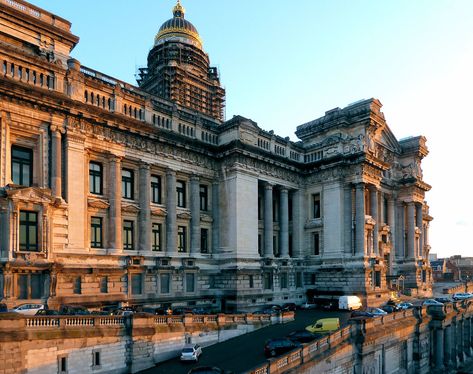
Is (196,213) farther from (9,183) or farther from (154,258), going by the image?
(9,183)

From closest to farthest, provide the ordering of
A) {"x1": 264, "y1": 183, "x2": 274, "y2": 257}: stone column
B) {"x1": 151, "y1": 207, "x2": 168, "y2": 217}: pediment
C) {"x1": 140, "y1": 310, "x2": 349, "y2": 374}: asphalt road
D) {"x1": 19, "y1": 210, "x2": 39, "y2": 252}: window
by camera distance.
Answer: {"x1": 140, "y1": 310, "x2": 349, "y2": 374}: asphalt road < {"x1": 19, "y1": 210, "x2": 39, "y2": 252}: window < {"x1": 151, "y1": 207, "x2": 168, "y2": 217}: pediment < {"x1": 264, "y1": 183, "x2": 274, "y2": 257}: stone column

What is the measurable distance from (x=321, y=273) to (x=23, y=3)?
48464 mm

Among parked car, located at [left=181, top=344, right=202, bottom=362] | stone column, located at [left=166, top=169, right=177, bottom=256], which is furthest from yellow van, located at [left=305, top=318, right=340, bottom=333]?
stone column, located at [left=166, top=169, right=177, bottom=256]

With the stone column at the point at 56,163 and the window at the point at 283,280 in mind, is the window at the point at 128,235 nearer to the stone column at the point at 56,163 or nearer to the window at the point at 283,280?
the stone column at the point at 56,163

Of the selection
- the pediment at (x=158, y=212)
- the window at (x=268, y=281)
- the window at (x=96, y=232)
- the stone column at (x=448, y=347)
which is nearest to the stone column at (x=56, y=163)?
the window at (x=96, y=232)

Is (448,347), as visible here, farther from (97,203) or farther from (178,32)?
(178,32)

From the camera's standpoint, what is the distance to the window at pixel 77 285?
1544 inches

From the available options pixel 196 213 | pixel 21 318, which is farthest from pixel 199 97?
pixel 21 318

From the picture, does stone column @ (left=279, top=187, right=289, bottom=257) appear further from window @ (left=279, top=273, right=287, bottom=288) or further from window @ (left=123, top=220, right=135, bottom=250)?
window @ (left=123, top=220, right=135, bottom=250)

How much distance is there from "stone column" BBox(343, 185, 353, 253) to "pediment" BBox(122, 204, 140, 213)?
29.6m

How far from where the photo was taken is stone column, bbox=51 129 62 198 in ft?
127

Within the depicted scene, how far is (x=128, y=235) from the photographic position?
46.2 m

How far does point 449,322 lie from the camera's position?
5378cm

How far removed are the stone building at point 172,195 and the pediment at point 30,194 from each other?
4.0 inches
